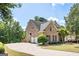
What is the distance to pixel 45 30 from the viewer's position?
11.6 feet

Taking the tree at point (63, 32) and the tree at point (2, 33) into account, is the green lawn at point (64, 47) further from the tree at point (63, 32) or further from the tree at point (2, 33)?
the tree at point (2, 33)

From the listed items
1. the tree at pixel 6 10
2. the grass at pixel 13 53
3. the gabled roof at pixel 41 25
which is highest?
the tree at pixel 6 10

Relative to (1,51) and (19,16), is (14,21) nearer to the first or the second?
(19,16)

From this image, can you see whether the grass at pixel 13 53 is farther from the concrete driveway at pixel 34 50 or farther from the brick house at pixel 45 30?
the brick house at pixel 45 30

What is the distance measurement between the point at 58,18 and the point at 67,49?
367mm

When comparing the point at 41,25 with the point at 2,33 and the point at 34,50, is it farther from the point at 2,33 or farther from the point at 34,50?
the point at 2,33

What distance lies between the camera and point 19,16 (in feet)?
11.5

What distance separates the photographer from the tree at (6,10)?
3.51m

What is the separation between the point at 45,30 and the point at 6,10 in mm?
511

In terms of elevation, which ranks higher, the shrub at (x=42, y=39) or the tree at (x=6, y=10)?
the tree at (x=6, y=10)

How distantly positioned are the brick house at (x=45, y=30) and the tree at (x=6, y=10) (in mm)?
266

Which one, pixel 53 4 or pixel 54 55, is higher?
pixel 53 4

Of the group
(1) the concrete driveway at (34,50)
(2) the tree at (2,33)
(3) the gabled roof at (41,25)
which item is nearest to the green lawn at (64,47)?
(1) the concrete driveway at (34,50)

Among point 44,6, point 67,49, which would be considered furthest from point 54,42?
point 44,6
